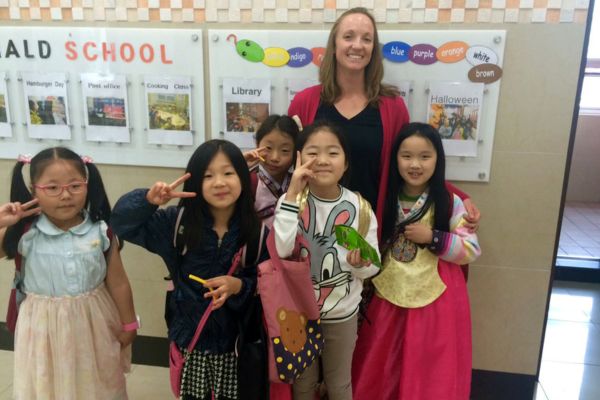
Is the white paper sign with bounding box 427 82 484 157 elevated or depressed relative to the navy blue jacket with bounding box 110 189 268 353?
elevated

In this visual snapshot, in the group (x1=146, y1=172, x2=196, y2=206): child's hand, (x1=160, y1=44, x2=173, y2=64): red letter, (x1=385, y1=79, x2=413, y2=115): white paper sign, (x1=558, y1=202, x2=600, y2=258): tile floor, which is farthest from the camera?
(x1=558, y1=202, x2=600, y2=258): tile floor

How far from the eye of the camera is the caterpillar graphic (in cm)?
188

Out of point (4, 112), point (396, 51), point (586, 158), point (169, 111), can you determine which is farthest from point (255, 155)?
point (586, 158)

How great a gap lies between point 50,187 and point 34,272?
11.7 inches

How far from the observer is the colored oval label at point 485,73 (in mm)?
1795

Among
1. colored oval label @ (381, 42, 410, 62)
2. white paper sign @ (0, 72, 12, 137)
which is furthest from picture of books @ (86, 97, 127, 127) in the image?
colored oval label @ (381, 42, 410, 62)

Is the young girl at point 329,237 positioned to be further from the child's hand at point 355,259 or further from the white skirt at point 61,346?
the white skirt at point 61,346

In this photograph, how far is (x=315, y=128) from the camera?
1.49 metres

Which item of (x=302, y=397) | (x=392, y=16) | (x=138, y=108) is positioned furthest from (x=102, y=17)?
(x=302, y=397)

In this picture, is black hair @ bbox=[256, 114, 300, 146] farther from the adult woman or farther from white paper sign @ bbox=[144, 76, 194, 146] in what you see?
white paper sign @ bbox=[144, 76, 194, 146]

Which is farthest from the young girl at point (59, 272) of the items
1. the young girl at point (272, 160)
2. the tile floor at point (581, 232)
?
the tile floor at point (581, 232)

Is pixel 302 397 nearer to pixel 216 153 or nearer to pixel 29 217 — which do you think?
pixel 216 153

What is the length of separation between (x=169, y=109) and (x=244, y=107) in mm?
342

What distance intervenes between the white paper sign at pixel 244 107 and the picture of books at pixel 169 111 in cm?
18
